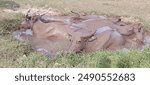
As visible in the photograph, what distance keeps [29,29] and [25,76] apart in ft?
12.0

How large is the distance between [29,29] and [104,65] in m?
2.60

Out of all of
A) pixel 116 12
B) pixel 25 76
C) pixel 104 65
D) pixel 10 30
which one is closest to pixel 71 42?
pixel 104 65

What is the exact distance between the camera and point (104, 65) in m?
7.20

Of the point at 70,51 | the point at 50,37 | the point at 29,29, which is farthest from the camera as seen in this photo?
the point at 29,29

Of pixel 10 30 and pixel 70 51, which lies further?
pixel 10 30

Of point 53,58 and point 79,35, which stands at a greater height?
point 79,35

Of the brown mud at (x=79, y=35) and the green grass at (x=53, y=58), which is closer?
the green grass at (x=53, y=58)

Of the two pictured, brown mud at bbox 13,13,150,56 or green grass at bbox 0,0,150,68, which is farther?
brown mud at bbox 13,13,150,56

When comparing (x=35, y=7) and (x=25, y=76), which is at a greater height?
(x=25, y=76)

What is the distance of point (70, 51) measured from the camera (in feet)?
25.6

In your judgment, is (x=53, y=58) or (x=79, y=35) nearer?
(x=53, y=58)

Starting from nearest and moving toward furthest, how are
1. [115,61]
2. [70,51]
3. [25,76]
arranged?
[25,76] < [115,61] < [70,51]

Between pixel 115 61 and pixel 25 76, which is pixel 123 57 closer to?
pixel 115 61

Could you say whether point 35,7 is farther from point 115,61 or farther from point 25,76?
point 25,76
